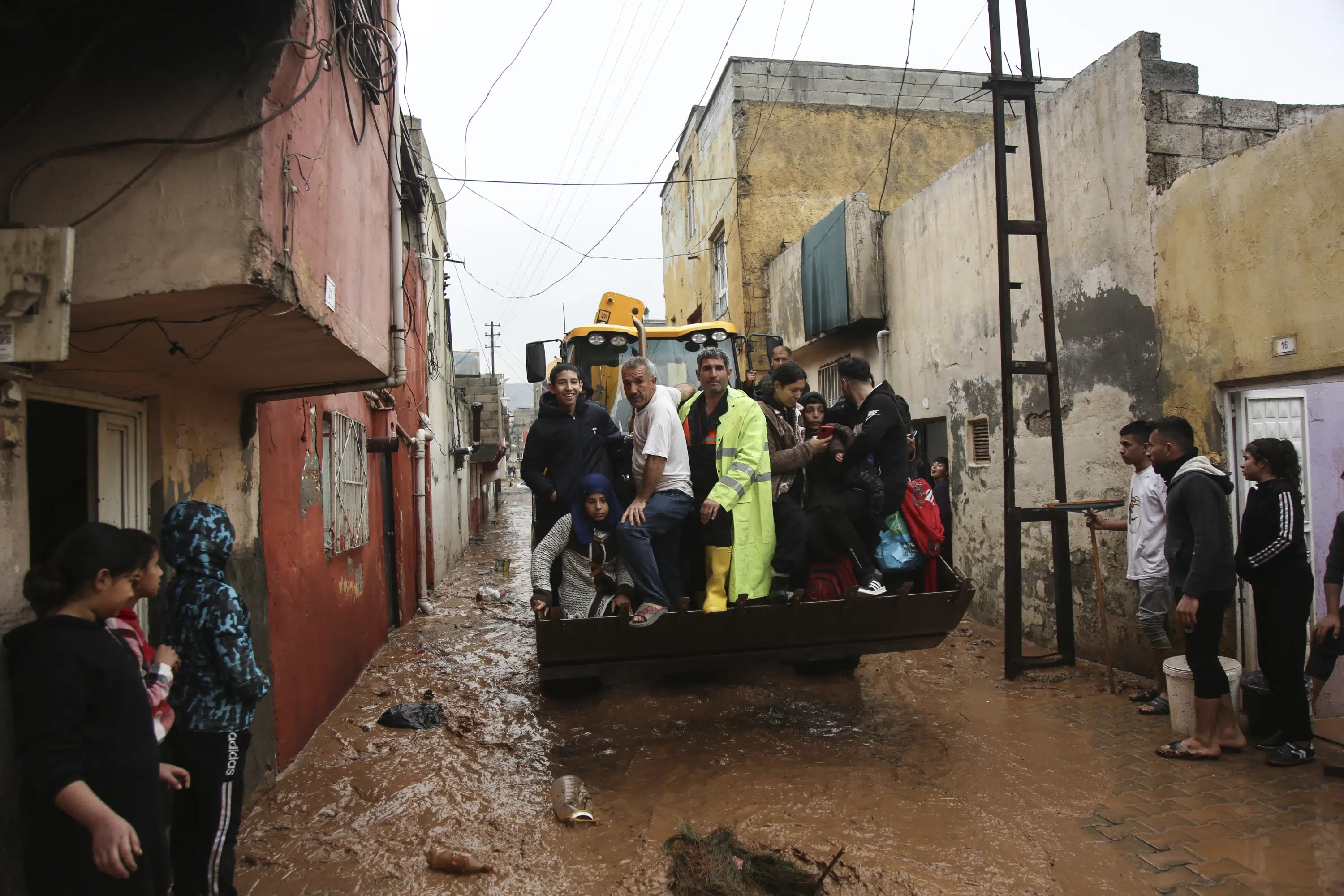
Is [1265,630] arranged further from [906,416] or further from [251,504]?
[251,504]

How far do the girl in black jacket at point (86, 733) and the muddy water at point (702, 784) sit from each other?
4.80 feet

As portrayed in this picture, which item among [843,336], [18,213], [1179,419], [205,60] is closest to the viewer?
[18,213]

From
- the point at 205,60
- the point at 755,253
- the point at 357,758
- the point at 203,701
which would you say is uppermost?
the point at 755,253

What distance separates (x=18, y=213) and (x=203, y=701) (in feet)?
5.78

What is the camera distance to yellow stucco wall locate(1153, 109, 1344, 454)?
493 centimetres

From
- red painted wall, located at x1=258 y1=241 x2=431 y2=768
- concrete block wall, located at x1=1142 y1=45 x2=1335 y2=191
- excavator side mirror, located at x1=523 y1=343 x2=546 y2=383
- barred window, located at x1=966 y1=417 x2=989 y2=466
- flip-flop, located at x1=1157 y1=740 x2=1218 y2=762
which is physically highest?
concrete block wall, located at x1=1142 y1=45 x2=1335 y2=191

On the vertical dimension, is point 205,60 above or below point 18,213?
above

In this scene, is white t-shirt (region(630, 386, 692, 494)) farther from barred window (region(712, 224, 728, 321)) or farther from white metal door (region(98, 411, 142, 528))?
barred window (region(712, 224, 728, 321))

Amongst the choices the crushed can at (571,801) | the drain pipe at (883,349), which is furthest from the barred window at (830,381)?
the crushed can at (571,801)

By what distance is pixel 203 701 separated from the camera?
300 cm

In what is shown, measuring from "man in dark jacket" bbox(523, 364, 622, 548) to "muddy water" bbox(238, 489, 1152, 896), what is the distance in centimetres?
169

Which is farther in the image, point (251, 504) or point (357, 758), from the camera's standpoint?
point (357, 758)

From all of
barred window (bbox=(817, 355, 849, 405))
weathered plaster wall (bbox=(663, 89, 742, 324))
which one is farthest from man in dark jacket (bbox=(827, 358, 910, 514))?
weathered plaster wall (bbox=(663, 89, 742, 324))

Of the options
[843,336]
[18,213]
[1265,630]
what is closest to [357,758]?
[18,213]
